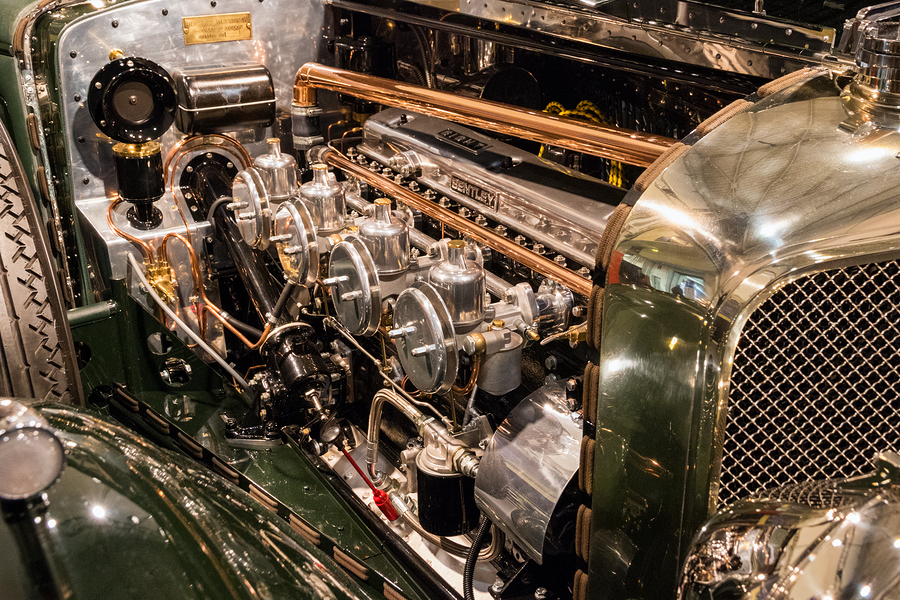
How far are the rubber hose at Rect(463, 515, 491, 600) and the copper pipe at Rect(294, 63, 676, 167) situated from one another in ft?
2.88

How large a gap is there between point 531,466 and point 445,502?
0.37 m

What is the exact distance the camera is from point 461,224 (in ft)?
7.00

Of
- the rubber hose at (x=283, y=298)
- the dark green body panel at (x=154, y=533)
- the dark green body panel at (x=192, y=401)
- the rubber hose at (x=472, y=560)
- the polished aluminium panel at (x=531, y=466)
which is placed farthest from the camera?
the rubber hose at (x=283, y=298)

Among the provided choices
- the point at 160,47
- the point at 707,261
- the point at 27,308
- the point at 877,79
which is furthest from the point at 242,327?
the point at 877,79

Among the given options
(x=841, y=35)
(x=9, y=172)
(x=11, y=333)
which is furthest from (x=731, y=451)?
(x=9, y=172)

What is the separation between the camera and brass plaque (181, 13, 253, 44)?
9.30 feet

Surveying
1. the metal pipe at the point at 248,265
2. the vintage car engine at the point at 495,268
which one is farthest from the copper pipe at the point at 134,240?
the metal pipe at the point at 248,265

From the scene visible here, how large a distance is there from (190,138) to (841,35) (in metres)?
2.11

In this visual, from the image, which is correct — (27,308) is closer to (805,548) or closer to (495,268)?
(495,268)

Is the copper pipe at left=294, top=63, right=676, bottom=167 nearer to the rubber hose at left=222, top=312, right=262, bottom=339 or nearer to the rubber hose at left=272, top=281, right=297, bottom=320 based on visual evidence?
the rubber hose at left=272, top=281, right=297, bottom=320

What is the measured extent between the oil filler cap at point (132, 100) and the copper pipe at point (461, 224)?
0.49 meters

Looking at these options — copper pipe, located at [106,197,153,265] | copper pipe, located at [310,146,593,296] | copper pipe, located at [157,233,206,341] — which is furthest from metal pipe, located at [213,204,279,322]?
copper pipe, located at [310,146,593,296]

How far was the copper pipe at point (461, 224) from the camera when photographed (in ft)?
5.86

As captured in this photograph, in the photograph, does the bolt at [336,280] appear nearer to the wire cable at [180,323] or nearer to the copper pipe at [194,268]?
the wire cable at [180,323]
